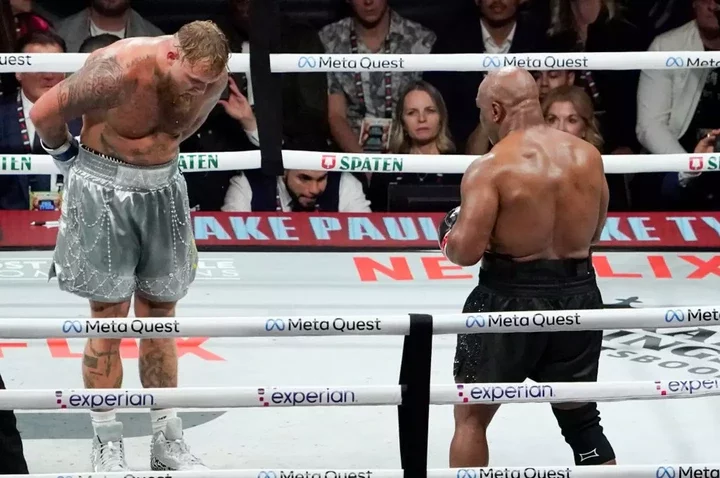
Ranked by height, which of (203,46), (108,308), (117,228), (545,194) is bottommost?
(108,308)

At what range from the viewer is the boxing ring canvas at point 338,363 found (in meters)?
3.61

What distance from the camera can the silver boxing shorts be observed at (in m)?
3.41

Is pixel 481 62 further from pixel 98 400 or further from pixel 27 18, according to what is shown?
pixel 98 400

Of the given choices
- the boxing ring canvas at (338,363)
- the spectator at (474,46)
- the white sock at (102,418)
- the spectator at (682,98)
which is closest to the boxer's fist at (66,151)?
the boxing ring canvas at (338,363)

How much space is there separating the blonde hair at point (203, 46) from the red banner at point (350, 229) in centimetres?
215

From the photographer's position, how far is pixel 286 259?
5230mm

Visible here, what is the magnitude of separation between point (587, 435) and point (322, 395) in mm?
824

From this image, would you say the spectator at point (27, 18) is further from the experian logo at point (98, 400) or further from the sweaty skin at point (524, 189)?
the experian logo at point (98, 400)

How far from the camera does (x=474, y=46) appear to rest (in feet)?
18.3

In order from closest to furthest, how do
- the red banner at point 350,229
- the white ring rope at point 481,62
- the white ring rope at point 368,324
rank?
the white ring rope at point 368,324, the white ring rope at point 481,62, the red banner at point 350,229

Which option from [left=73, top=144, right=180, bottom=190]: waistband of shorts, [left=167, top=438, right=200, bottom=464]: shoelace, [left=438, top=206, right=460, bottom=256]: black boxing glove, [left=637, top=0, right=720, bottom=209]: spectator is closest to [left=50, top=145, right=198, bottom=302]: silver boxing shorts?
[left=73, top=144, right=180, bottom=190]: waistband of shorts

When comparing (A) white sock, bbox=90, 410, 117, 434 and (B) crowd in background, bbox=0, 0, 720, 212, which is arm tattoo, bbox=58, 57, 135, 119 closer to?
(A) white sock, bbox=90, 410, 117, 434

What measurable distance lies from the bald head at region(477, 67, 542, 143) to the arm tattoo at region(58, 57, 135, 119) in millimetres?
981

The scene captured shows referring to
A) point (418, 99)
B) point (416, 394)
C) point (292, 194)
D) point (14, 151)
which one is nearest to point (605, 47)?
point (418, 99)
